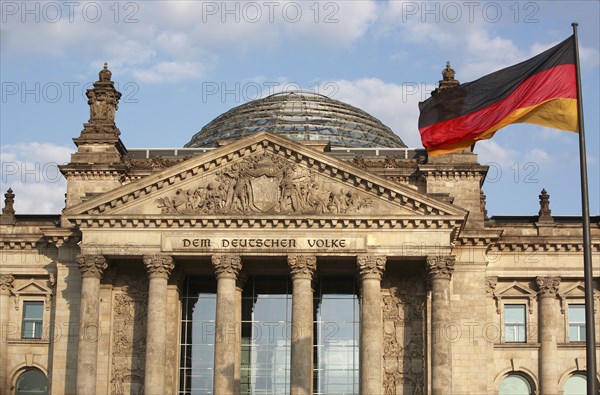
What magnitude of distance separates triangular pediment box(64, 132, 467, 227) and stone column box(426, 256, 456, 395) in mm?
2308

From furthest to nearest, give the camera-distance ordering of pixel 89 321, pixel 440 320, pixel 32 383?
pixel 32 383, pixel 89 321, pixel 440 320

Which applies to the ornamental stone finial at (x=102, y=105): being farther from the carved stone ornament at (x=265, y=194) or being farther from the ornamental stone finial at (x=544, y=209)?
the ornamental stone finial at (x=544, y=209)

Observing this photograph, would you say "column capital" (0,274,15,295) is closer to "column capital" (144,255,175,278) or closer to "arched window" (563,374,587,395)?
"column capital" (144,255,175,278)

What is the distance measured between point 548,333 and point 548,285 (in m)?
2.65

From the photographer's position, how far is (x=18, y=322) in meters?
66.5

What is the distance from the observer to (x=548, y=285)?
217ft

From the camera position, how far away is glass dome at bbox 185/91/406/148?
79.1m

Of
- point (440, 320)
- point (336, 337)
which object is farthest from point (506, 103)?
point (336, 337)

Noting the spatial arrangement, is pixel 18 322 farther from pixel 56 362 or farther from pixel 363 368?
pixel 363 368

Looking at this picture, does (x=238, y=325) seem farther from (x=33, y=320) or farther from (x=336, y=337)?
(x=33, y=320)

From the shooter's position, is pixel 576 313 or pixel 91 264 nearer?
pixel 91 264

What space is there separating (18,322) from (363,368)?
20.0m

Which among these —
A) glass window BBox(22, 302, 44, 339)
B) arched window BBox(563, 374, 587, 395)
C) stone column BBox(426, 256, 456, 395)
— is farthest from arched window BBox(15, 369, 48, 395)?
arched window BBox(563, 374, 587, 395)

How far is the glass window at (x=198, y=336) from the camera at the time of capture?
6412 cm
